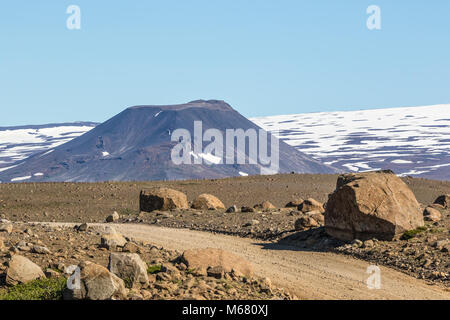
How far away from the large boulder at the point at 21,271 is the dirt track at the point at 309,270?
6.75m

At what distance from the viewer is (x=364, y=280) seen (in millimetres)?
24281

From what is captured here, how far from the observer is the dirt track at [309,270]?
22.2 m

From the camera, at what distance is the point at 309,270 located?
25703 millimetres

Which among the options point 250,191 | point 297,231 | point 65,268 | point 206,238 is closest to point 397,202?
point 297,231

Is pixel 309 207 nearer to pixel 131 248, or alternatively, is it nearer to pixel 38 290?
pixel 131 248

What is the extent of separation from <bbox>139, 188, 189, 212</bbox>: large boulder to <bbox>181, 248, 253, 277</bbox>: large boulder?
22397 millimetres

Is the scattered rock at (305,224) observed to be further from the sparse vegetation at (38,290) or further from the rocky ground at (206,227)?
the sparse vegetation at (38,290)

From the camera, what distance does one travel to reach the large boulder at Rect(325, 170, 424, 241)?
29.2m

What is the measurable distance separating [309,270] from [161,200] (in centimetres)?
2006

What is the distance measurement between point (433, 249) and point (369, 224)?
267cm

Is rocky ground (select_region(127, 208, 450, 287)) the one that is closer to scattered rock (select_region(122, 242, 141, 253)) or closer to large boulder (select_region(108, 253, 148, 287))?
scattered rock (select_region(122, 242, 141, 253))

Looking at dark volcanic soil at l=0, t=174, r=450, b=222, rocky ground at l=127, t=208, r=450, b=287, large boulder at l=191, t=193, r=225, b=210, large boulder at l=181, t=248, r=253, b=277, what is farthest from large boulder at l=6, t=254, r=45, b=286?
dark volcanic soil at l=0, t=174, r=450, b=222

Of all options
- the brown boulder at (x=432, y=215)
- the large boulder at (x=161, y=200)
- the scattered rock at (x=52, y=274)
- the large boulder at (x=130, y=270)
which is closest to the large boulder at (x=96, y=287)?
the large boulder at (x=130, y=270)
